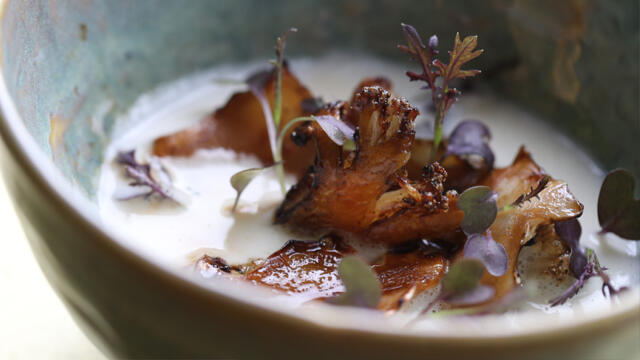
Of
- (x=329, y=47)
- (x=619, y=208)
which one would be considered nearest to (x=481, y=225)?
(x=619, y=208)

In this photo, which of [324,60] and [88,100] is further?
[324,60]

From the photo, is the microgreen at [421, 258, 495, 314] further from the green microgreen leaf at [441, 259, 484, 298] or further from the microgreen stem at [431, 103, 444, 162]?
the microgreen stem at [431, 103, 444, 162]

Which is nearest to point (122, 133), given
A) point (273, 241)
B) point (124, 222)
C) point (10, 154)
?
point (124, 222)

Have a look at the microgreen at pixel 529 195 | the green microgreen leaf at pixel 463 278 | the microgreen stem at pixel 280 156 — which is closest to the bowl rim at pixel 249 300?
the green microgreen leaf at pixel 463 278

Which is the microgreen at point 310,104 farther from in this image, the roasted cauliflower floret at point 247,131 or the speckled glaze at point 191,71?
the speckled glaze at point 191,71

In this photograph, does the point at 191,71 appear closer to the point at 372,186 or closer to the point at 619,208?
the point at 372,186

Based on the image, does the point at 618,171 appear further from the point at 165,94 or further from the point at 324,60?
the point at 165,94

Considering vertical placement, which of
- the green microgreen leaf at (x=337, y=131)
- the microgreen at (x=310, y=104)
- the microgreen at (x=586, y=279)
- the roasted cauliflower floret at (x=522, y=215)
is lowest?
the microgreen at (x=586, y=279)
